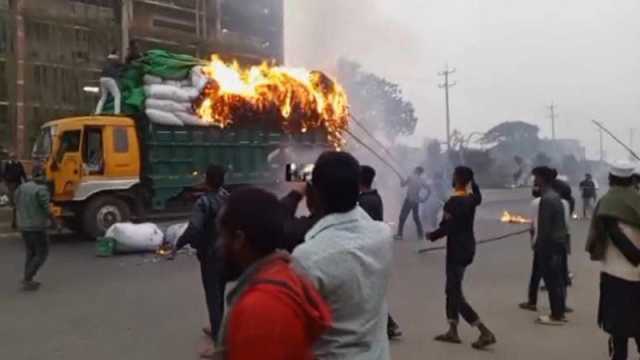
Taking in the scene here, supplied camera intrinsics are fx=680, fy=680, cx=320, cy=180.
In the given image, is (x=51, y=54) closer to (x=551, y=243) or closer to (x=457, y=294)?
(x=551, y=243)

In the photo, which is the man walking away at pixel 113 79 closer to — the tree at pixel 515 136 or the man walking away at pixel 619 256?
the man walking away at pixel 619 256

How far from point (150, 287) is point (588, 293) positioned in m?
5.52

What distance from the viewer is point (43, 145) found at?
14172 millimetres

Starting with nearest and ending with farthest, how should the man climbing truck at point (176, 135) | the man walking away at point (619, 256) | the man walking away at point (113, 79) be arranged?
the man walking away at point (619, 256) < the man climbing truck at point (176, 135) < the man walking away at point (113, 79)

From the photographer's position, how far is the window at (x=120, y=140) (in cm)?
1409

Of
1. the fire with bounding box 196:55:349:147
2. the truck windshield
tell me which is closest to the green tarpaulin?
the fire with bounding box 196:55:349:147

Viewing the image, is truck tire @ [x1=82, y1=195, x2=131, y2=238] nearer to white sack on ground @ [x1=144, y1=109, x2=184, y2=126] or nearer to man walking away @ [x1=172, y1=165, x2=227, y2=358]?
white sack on ground @ [x1=144, y1=109, x2=184, y2=126]

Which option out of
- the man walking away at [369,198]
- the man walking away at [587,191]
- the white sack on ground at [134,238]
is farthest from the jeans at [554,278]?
the man walking away at [587,191]

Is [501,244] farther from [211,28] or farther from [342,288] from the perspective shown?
[211,28]

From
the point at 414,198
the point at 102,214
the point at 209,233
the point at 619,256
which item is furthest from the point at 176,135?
the point at 619,256

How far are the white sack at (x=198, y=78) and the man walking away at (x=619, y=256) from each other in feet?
38.2

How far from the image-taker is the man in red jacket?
62.2 inches

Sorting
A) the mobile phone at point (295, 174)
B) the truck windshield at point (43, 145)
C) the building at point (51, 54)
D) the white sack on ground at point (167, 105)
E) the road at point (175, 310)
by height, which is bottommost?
the road at point (175, 310)

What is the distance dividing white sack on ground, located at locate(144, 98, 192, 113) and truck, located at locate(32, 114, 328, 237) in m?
0.33
